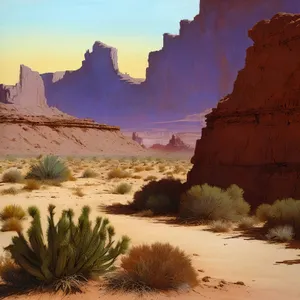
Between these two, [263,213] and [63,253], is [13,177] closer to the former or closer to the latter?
[263,213]

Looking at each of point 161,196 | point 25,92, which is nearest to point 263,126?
point 161,196

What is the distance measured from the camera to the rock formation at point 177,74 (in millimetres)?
109812

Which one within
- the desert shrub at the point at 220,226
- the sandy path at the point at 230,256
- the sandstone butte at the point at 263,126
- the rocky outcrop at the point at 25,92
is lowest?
the sandy path at the point at 230,256

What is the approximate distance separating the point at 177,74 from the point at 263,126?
109234 millimetres

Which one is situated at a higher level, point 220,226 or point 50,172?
point 50,172

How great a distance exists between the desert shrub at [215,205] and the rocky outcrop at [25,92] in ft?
318

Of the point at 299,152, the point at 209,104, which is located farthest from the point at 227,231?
the point at 209,104

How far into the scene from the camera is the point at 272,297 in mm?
5352

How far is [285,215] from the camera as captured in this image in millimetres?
9117

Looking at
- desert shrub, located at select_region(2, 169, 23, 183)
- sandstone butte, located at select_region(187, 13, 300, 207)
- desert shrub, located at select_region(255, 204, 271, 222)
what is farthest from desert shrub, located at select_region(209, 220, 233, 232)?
desert shrub, located at select_region(2, 169, 23, 183)

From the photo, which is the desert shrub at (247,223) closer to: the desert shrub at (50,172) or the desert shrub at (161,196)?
the desert shrub at (161,196)

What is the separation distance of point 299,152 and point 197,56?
4339 inches

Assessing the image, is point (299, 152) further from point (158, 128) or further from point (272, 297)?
point (158, 128)

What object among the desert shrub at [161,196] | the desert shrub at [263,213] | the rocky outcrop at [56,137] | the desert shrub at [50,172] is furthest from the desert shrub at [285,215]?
the rocky outcrop at [56,137]
